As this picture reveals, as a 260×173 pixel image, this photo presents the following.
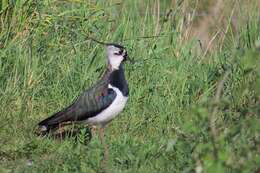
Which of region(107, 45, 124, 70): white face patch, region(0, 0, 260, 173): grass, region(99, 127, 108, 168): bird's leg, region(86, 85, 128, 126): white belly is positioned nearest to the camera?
region(99, 127, 108, 168): bird's leg

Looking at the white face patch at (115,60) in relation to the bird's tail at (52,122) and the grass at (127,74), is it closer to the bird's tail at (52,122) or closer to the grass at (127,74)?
the grass at (127,74)

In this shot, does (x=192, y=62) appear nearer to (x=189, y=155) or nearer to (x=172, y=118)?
(x=172, y=118)

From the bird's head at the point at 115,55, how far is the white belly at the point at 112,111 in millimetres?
389

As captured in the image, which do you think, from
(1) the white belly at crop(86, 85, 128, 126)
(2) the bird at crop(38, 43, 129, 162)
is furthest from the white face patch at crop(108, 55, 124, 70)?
(1) the white belly at crop(86, 85, 128, 126)

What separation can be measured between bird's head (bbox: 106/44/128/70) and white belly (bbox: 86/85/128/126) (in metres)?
0.39

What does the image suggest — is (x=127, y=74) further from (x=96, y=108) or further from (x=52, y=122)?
(x=52, y=122)

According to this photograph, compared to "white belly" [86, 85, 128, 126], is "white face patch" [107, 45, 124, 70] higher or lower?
higher

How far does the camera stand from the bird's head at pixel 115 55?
7535 mm

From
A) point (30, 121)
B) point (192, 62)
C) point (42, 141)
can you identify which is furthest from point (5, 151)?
point (192, 62)

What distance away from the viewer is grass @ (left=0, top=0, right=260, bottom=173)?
6.35 meters

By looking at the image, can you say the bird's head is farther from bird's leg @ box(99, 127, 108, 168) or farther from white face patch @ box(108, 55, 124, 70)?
bird's leg @ box(99, 127, 108, 168)

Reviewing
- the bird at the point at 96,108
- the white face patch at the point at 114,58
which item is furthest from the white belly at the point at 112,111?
the white face patch at the point at 114,58

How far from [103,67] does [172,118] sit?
1.12m

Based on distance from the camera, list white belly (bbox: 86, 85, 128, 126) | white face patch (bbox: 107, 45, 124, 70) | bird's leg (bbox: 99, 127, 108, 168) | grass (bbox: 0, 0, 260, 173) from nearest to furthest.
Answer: bird's leg (bbox: 99, 127, 108, 168)
grass (bbox: 0, 0, 260, 173)
white belly (bbox: 86, 85, 128, 126)
white face patch (bbox: 107, 45, 124, 70)
